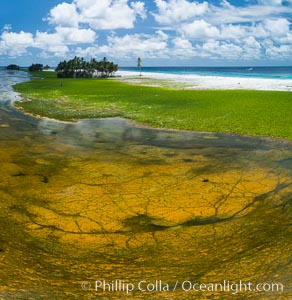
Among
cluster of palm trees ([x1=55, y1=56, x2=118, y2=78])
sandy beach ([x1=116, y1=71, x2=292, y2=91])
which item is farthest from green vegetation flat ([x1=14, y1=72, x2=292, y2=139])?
cluster of palm trees ([x1=55, y1=56, x2=118, y2=78])

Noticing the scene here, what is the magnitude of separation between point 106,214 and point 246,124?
1625 cm

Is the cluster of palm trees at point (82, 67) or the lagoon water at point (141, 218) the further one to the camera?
the cluster of palm trees at point (82, 67)

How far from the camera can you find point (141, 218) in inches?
374

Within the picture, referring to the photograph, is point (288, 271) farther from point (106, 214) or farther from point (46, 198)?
point (46, 198)

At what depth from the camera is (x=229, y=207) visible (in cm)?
1023

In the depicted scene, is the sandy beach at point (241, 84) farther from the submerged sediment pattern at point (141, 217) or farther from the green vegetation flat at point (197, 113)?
the submerged sediment pattern at point (141, 217)

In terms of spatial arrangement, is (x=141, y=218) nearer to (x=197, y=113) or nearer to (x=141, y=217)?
(x=141, y=217)

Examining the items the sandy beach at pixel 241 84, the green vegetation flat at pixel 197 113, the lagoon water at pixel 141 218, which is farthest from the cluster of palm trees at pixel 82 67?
the lagoon water at pixel 141 218

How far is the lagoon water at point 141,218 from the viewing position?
672cm

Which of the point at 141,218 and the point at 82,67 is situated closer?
the point at 141,218

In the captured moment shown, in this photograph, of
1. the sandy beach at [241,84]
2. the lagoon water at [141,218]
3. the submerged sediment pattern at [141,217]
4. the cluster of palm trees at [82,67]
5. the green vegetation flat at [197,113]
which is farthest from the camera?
the cluster of palm trees at [82,67]

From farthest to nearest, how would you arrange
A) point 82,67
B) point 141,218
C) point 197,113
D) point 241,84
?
point 82,67 → point 241,84 → point 197,113 → point 141,218

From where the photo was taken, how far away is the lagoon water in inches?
265

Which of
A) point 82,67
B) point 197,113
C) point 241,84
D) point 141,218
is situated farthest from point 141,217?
point 82,67
